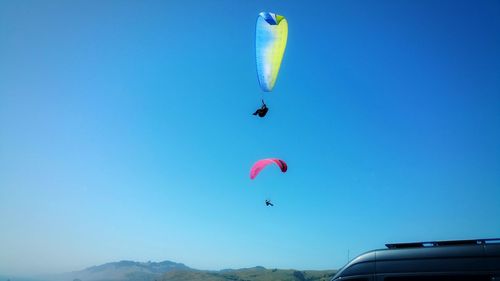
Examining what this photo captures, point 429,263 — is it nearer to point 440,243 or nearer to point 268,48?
point 440,243

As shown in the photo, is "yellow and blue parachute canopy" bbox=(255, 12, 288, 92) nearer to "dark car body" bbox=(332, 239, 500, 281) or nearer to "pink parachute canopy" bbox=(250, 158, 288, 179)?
"pink parachute canopy" bbox=(250, 158, 288, 179)

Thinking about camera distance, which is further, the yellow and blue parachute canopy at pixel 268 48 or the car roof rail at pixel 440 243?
the yellow and blue parachute canopy at pixel 268 48

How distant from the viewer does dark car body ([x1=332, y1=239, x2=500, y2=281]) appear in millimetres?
8719

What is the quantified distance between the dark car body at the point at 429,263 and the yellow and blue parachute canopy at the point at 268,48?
15731 millimetres

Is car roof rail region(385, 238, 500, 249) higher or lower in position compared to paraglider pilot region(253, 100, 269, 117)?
lower

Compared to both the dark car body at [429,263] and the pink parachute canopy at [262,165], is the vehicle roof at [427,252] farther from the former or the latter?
the pink parachute canopy at [262,165]

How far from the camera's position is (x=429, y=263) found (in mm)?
9312

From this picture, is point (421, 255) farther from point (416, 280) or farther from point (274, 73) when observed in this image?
point (274, 73)

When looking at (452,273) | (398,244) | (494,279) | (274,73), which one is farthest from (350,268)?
(274,73)

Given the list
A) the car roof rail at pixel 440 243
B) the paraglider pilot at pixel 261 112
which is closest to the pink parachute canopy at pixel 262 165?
the paraglider pilot at pixel 261 112

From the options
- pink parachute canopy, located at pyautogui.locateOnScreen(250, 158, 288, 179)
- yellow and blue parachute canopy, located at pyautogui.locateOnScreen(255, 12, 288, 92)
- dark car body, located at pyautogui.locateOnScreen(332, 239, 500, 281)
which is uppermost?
yellow and blue parachute canopy, located at pyautogui.locateOnScreen(255, 12, 288, 92)

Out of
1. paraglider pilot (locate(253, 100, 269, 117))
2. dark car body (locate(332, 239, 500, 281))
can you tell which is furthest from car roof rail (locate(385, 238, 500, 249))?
paraglider pilot (locate(253, 100, 269, 117))

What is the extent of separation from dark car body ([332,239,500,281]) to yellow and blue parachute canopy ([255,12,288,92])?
51.6 ft

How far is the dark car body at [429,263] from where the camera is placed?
8.72 m
